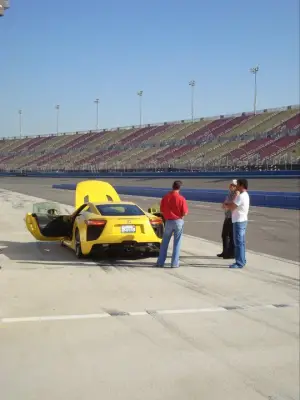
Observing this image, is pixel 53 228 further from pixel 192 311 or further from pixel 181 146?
pixel 181 146

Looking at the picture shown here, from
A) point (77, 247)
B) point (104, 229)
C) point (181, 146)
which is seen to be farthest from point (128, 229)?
point (181, 146)

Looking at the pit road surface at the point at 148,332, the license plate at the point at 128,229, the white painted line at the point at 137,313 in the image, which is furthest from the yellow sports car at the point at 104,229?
the white painted line at the point at 137,313

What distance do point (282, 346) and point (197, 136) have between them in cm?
7501

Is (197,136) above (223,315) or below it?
above

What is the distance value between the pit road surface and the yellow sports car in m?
0.48

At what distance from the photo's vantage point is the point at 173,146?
79375mm

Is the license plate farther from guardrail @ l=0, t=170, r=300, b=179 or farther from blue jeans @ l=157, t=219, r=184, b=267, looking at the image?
guardrail @ l=0, t=170, r=300, b=179

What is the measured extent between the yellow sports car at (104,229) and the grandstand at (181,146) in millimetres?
41869

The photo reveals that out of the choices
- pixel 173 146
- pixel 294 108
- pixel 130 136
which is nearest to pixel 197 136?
pixel 173 146

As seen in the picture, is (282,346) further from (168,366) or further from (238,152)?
(238,152)

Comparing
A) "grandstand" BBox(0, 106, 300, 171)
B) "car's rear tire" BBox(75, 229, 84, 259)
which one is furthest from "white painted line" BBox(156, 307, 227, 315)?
"grandstand" BBox(0, 106, 300, 171)

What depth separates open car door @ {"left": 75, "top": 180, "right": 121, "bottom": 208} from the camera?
11.4 metres

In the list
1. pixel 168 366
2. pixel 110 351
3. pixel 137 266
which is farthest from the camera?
pixel 137 266

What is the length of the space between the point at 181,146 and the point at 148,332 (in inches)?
2887
